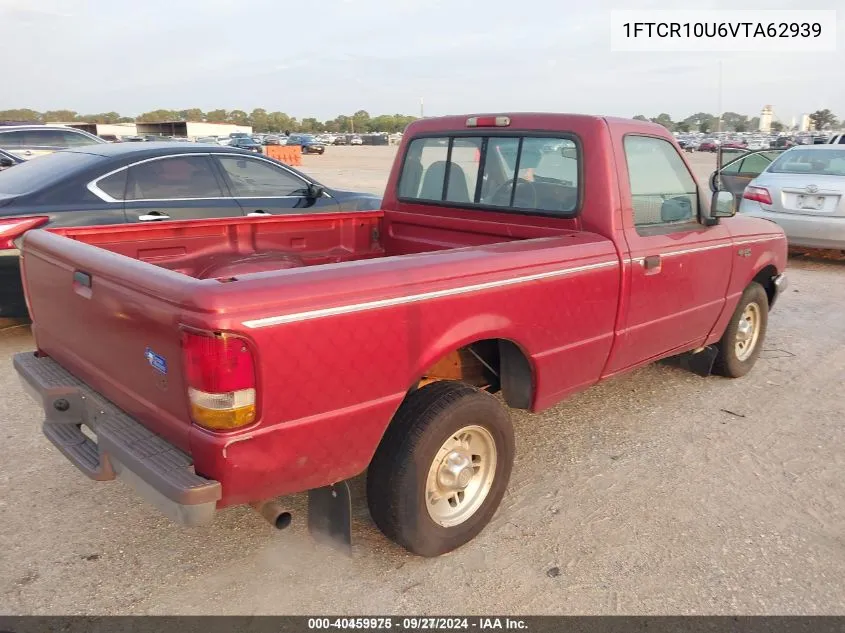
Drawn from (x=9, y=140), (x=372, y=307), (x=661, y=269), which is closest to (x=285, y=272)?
(x=372, y=307)

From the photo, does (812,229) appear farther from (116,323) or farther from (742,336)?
(116,323)

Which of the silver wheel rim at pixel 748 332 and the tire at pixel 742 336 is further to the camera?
the silver wheel rim at pixel 748 332

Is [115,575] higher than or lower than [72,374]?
lower

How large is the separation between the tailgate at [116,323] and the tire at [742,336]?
4.05 metres

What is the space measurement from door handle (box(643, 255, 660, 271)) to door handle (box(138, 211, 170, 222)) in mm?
4116

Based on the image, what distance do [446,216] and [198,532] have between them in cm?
236

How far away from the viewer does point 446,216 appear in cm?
439

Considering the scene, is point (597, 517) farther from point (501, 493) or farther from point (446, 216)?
point (446, 216)

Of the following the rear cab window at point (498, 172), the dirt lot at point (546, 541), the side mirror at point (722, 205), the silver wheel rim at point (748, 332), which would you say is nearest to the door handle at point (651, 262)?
the rear cab window at point (498, 172)

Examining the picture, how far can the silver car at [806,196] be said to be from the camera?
28.7ft

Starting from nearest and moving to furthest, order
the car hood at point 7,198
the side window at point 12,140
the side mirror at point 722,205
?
the side mirror at point 722,205
the car hood at point 7,198
the side window at point 12,140

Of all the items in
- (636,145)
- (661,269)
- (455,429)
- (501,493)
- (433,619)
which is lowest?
(433,619)

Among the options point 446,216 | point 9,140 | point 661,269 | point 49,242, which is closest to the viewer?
point 49,242

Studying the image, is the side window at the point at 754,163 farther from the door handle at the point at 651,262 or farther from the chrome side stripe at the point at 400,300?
the chrome side stripe at the point at 400,300
